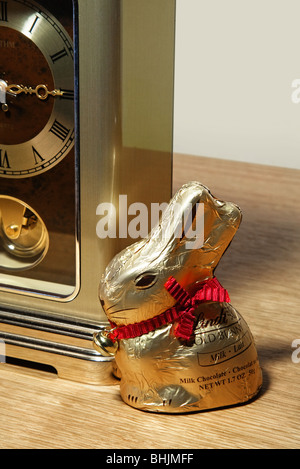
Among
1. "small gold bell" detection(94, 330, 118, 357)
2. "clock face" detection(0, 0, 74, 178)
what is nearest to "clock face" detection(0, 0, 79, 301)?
"clock face" detection(0, 0, 74, 178)

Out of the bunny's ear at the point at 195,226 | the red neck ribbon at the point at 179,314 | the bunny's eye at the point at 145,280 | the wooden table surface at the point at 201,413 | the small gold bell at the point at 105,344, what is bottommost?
the wooden table surface at the point at 201,413

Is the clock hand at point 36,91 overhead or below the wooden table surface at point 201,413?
overhead

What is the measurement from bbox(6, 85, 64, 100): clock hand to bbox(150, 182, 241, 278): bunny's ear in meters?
0.20

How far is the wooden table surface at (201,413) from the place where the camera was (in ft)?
3.11

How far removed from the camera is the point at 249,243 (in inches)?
59.0

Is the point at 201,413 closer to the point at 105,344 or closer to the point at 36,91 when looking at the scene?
the point at 105,344

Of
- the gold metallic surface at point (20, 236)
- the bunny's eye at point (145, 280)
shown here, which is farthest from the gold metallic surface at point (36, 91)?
the bunny's eye at point (145, 280)

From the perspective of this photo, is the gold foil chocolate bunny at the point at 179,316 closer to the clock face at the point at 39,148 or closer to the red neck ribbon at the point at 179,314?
the red neck ribbon at the point at 179,314

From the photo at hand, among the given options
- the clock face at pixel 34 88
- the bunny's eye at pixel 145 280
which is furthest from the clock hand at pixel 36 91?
the bunny's eye at pixel 145 280

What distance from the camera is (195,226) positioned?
937 mm

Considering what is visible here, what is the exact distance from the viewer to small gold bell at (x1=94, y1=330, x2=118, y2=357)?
3.21 feet

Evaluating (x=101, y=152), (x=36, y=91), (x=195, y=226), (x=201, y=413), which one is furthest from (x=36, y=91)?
(x=201, y=413)

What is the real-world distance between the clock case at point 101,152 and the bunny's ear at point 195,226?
0.12 meters

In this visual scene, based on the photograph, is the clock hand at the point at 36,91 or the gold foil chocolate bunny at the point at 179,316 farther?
the clock hand at the point at 36,91
